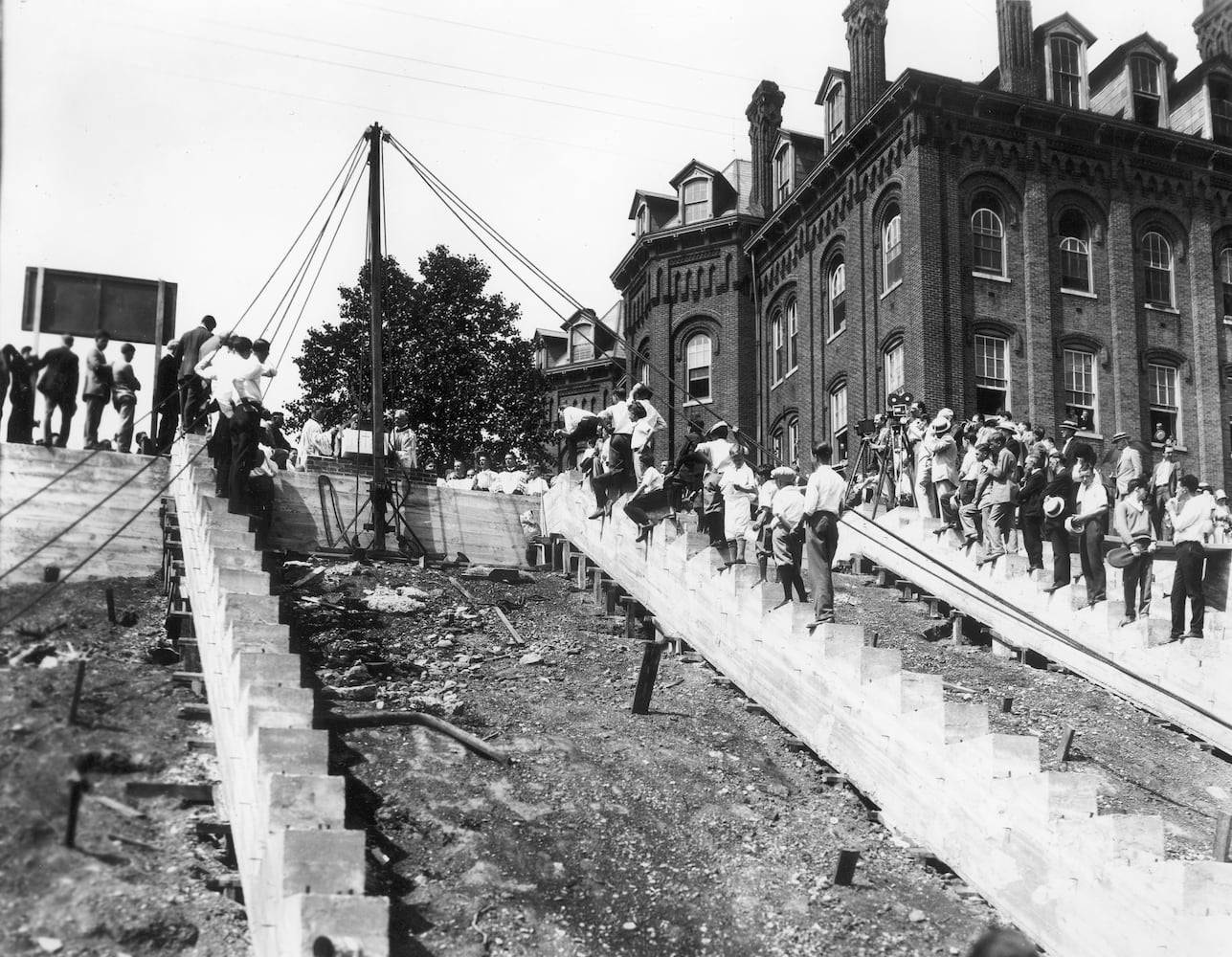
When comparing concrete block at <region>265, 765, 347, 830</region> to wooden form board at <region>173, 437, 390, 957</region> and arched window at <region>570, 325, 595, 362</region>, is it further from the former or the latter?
arched window at <region>570, 325, 595, 362</region>

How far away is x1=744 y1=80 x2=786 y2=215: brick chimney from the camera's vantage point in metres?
41.1

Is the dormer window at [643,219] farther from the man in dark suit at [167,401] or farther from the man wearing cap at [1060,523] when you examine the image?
the man wearing cap at [1060,523]

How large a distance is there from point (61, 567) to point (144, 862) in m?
7.20

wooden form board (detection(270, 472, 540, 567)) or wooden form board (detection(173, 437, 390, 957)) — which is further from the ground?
wooden form board (detection(270, 472, 540, 567))

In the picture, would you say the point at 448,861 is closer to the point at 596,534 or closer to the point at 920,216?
the point at 596,534

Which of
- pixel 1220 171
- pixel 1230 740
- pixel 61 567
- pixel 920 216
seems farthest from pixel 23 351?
pixel 1220 171

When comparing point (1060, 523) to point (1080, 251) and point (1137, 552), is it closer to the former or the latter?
point (1137, 552)

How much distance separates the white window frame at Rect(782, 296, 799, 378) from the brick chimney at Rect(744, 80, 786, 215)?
3.54 metres

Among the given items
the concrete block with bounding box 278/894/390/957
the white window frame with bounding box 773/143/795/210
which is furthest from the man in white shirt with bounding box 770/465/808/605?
the white window frame with bounding box 773/143/795/210

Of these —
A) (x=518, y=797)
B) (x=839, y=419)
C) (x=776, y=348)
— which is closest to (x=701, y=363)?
(x=776, y=348)

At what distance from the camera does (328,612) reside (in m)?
16.5

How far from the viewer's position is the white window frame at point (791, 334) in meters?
38.3

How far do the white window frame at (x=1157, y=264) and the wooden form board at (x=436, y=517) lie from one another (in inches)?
761

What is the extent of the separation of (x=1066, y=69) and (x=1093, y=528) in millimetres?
21495
